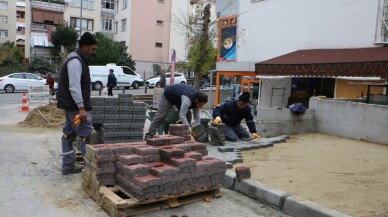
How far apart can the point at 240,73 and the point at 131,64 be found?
24.3 metres

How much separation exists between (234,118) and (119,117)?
267cm

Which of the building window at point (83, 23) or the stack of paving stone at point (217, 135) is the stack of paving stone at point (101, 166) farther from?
the building window at point (83, 23)

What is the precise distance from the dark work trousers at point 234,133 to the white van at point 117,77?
22039mm

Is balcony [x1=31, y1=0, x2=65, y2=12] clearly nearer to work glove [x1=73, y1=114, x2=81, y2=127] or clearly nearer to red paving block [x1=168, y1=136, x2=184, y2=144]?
work glove [x1=73, y1=114, x2=81, y2=127]

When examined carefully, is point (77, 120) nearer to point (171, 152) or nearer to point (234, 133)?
point (171, 152)

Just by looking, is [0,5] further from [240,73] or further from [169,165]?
[169,165]

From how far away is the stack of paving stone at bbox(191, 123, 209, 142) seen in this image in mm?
7759

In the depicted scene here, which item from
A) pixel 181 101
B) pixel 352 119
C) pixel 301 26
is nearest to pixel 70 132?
pixel 181 101

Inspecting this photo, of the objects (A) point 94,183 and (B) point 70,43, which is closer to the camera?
(A) point 94,183

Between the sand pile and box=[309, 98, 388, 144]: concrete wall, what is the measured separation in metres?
7.51

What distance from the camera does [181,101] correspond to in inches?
281

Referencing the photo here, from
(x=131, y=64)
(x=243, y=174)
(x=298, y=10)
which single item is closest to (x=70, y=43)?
(x=131, y=64)

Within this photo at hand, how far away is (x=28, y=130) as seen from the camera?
→ 10.0 metres

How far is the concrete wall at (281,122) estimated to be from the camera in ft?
31.9
